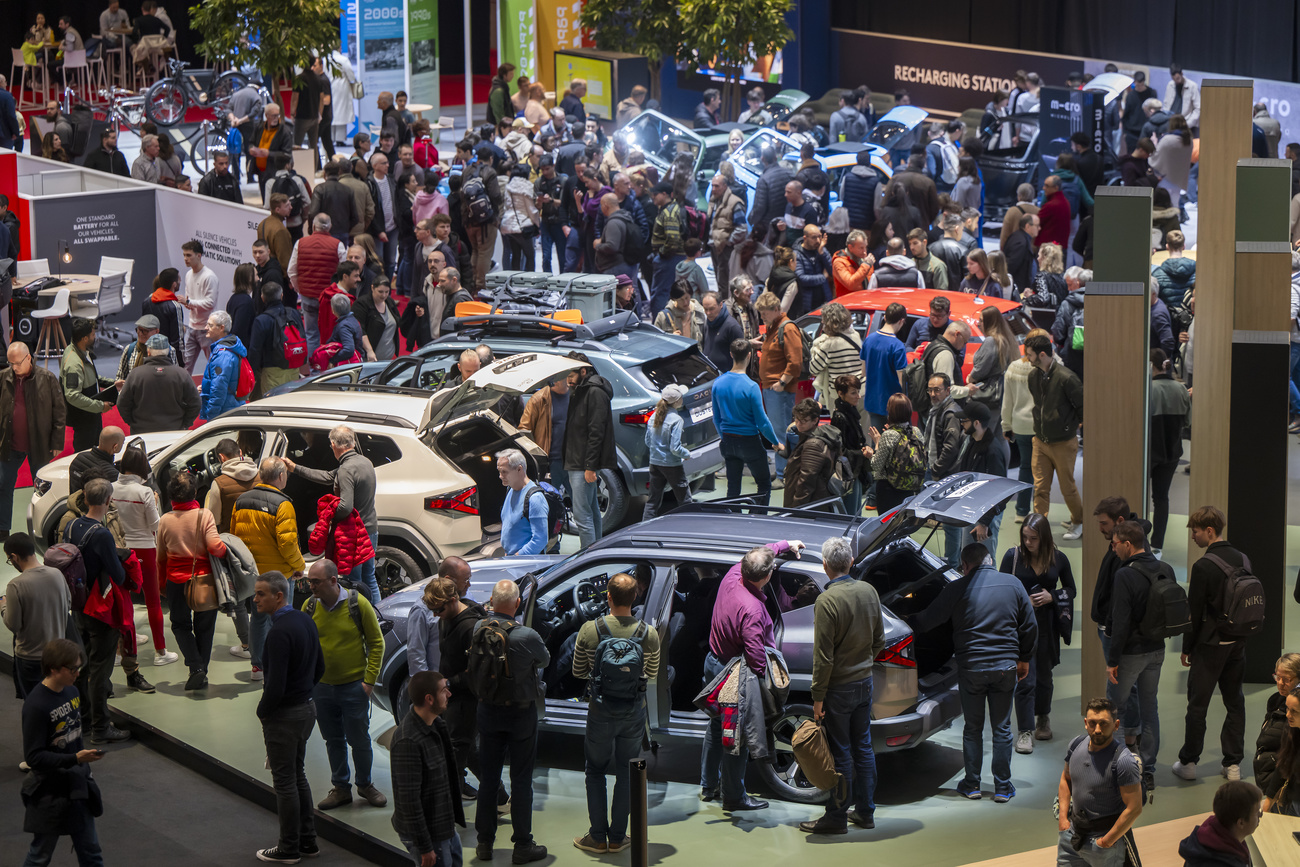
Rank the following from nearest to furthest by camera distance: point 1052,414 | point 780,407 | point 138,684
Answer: point 138,684 < point 1052,414 < point 780,407

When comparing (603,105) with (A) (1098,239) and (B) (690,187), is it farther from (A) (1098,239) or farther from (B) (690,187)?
(A) (1098,239)

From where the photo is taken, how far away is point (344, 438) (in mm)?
10000

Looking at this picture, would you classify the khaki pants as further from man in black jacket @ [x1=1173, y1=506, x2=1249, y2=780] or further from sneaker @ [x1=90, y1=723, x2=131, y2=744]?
sneaker @ [x1=90, y1=723, x2=131, y2=744]

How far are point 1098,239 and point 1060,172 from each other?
9.48 m

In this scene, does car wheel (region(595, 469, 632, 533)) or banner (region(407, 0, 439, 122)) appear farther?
banner (region(407, 0, 439, 122))

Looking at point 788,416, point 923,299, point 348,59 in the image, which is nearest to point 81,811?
point 788,416

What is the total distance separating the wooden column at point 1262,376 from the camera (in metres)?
9.73

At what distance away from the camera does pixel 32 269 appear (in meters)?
17.4

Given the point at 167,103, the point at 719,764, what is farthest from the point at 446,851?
the point at 167,103

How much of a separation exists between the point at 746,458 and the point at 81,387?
5827 mm

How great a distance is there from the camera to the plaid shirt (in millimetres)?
6902

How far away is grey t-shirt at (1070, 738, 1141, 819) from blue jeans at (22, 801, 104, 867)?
4823 millimetres

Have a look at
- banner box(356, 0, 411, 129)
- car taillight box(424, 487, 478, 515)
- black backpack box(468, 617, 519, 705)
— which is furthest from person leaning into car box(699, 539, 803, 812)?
banner box(356, 0, 411, 129)

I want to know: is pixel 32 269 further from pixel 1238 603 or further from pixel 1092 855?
pixel 1092 855
